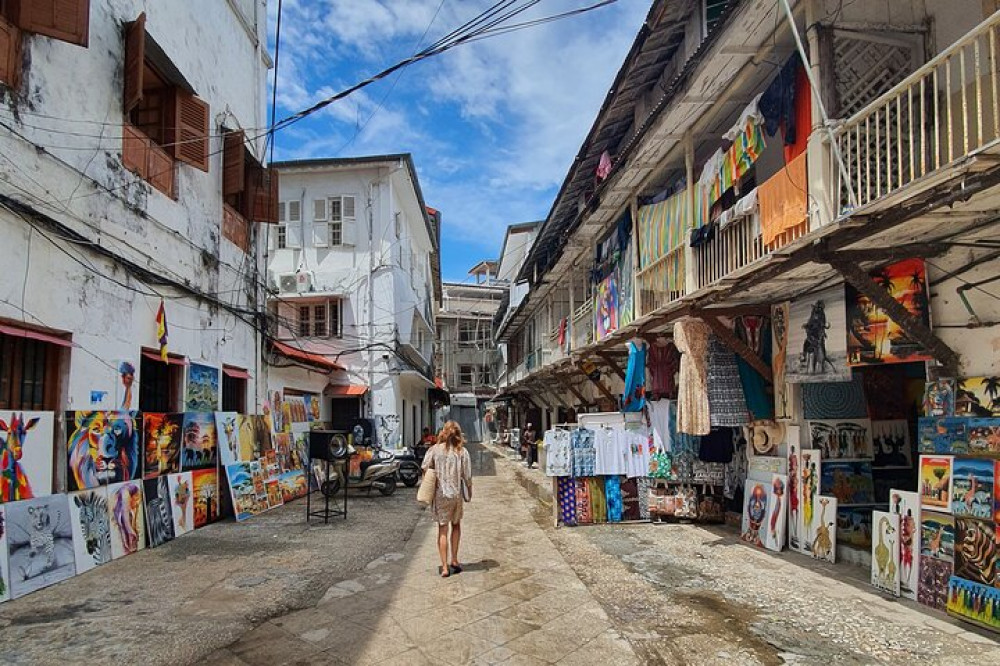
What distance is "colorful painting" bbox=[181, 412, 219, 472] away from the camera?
30.9ft

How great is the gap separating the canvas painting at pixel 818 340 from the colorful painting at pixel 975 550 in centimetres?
181

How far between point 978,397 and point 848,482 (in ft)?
8.10

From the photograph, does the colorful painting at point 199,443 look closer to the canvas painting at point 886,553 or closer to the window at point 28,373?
the window at point 28,373

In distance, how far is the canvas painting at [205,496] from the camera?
378 inches

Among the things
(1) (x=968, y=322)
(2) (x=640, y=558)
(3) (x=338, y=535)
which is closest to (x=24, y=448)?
(3) (x=338, y=535)

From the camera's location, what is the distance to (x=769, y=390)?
8.54 m

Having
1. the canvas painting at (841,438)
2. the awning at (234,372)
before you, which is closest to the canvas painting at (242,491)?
the awning at (234,372)

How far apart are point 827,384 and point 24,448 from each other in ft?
28.0

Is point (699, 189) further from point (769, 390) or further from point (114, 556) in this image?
point (114, 556)

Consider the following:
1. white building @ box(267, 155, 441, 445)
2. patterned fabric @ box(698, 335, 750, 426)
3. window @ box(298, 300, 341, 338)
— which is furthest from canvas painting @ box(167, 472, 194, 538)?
window @ box(298, 300, 341, 338)

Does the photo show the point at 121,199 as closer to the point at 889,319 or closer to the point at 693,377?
the point at 693,377

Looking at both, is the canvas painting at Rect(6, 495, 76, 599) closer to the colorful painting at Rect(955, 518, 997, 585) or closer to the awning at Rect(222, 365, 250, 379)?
the awning at Rect(222, 365, 250, 379)

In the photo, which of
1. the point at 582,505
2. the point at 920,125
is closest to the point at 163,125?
the point at 582,505

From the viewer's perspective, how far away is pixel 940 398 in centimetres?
572
